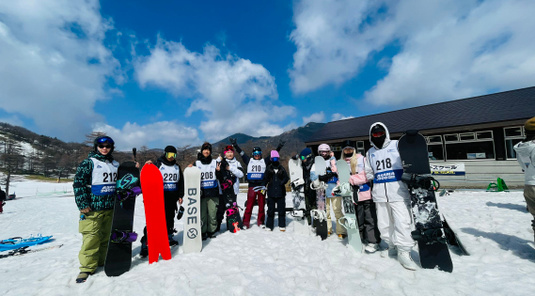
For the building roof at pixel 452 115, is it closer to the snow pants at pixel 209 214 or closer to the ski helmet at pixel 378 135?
the ski helmet at pixel 378 135

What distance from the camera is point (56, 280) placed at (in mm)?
3035

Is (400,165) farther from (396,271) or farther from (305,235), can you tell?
(305,235)

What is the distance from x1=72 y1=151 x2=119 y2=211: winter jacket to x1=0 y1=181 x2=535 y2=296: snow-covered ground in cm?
105

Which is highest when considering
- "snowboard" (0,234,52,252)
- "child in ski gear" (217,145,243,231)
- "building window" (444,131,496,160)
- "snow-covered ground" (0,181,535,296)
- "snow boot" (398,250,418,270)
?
"building window" (444,131,496,160)

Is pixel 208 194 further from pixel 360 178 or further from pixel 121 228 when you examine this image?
pixel 360 178

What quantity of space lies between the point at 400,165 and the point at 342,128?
1716cm

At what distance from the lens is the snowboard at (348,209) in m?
3.86

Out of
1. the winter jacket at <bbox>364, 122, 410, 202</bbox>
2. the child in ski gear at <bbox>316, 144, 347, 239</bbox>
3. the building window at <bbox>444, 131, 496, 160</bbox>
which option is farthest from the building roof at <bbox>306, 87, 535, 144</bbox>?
the winter jacket at <bbox>364, 122, 410, 202</bbox>

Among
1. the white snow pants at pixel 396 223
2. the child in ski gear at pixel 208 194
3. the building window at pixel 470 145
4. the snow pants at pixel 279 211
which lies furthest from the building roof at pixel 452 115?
the child in ski gear at pixel 208 194

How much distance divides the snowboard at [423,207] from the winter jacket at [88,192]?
15.2 feet

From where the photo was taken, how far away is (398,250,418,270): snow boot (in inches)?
118

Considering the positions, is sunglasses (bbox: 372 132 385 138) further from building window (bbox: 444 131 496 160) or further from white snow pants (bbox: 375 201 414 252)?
building window (bbox: 444 131 496 160)

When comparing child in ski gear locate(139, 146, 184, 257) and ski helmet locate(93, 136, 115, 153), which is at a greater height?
ski helmet locate(93, 136, 115, 153)

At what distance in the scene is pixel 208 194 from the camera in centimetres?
479
